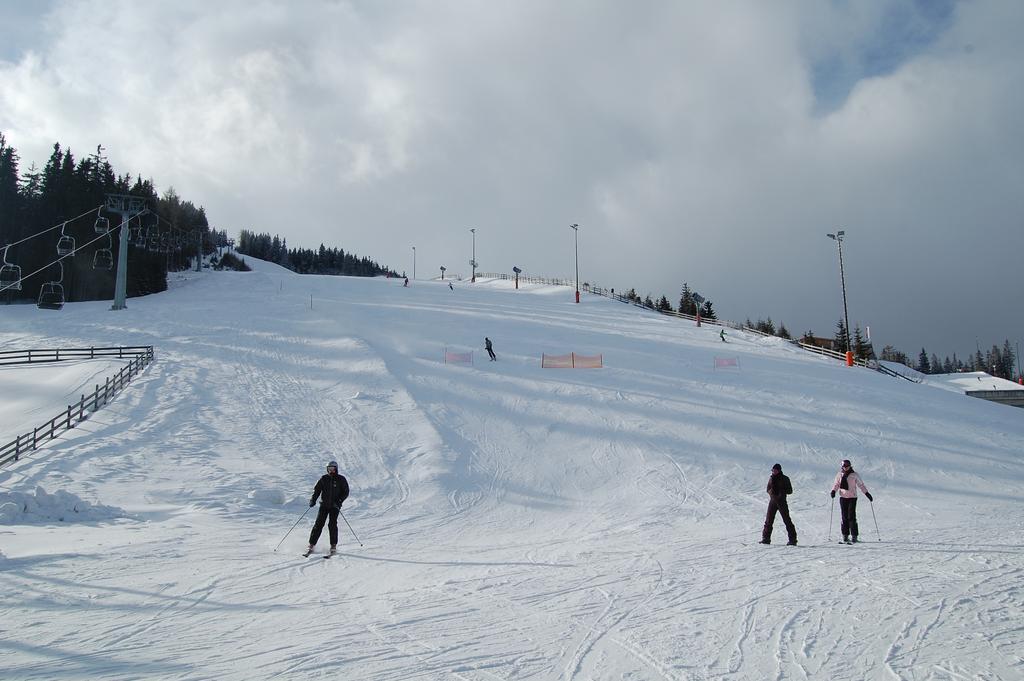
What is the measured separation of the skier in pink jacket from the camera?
10.4 m

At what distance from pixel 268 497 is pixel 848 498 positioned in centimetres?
1218

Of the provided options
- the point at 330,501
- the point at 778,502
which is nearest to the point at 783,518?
the point at 778,502

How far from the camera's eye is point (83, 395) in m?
23.7

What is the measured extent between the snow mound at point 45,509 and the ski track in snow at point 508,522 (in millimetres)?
539

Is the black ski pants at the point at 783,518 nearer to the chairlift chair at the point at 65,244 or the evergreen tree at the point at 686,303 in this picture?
the chairlift chair at the point at 65,244

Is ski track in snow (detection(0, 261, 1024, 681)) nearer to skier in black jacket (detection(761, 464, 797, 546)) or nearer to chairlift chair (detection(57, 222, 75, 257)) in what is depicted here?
skier in black jacket (detection(761, 464, 797, 546))

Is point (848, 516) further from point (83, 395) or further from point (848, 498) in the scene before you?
point (83, 395)

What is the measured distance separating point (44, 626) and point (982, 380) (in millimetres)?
100930

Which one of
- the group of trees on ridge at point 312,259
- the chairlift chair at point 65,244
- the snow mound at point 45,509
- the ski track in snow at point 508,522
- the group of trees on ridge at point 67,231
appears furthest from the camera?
the group of trees on ridge at point 312,259

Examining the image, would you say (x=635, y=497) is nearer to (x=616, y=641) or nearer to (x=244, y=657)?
(x=616, y=641)

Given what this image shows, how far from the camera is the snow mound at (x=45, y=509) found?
37.5 feet

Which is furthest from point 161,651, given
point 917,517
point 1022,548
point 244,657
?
point 917,517

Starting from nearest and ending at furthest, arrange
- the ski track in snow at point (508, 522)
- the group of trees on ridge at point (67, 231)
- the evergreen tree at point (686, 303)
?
the ski track in snow at point (508, 522)
the group of trees on ridge at point (67, 231)
the evergreen tree at point (686, 303)

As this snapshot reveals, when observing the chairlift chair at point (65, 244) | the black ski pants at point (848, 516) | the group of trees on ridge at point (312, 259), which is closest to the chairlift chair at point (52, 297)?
the chairlift chair at point (65, 244)
